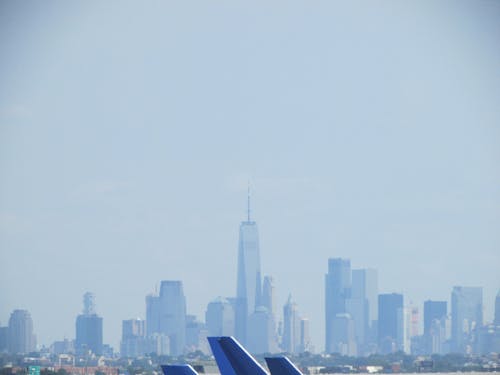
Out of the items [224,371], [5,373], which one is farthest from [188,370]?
[5,373]

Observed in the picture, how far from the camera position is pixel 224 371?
80.4 m

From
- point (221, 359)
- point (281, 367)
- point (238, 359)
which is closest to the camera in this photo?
point (281, 367)

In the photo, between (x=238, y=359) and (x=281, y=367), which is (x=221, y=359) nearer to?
(x=238, y=359)

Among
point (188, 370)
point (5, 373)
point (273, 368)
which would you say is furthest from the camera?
point (5, 373)

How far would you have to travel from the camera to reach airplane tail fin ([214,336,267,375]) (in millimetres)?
78875

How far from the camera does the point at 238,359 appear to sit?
79.2 metres

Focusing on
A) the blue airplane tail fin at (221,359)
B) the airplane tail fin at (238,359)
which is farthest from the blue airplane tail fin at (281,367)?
the blue airplane tail fin at (221,359)

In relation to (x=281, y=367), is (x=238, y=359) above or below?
above

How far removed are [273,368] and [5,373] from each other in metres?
124

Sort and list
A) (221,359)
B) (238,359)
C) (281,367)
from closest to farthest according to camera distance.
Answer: (281,367) → (238,359) → (221,359)

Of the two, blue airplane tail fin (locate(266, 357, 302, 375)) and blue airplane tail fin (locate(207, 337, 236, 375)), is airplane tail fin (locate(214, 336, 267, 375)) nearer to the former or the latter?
blue airplane tail fin (locate(207, 337, 236, 375))

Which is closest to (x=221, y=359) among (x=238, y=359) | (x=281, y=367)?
(x=238, y=359)

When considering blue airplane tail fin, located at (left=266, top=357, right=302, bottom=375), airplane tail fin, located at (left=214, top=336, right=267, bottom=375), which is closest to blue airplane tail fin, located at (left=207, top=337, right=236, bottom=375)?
airplane tail fin, located at (left=214, top=336, right=267, bottom=375)

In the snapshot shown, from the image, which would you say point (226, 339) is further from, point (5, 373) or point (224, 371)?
point (5, 373)
